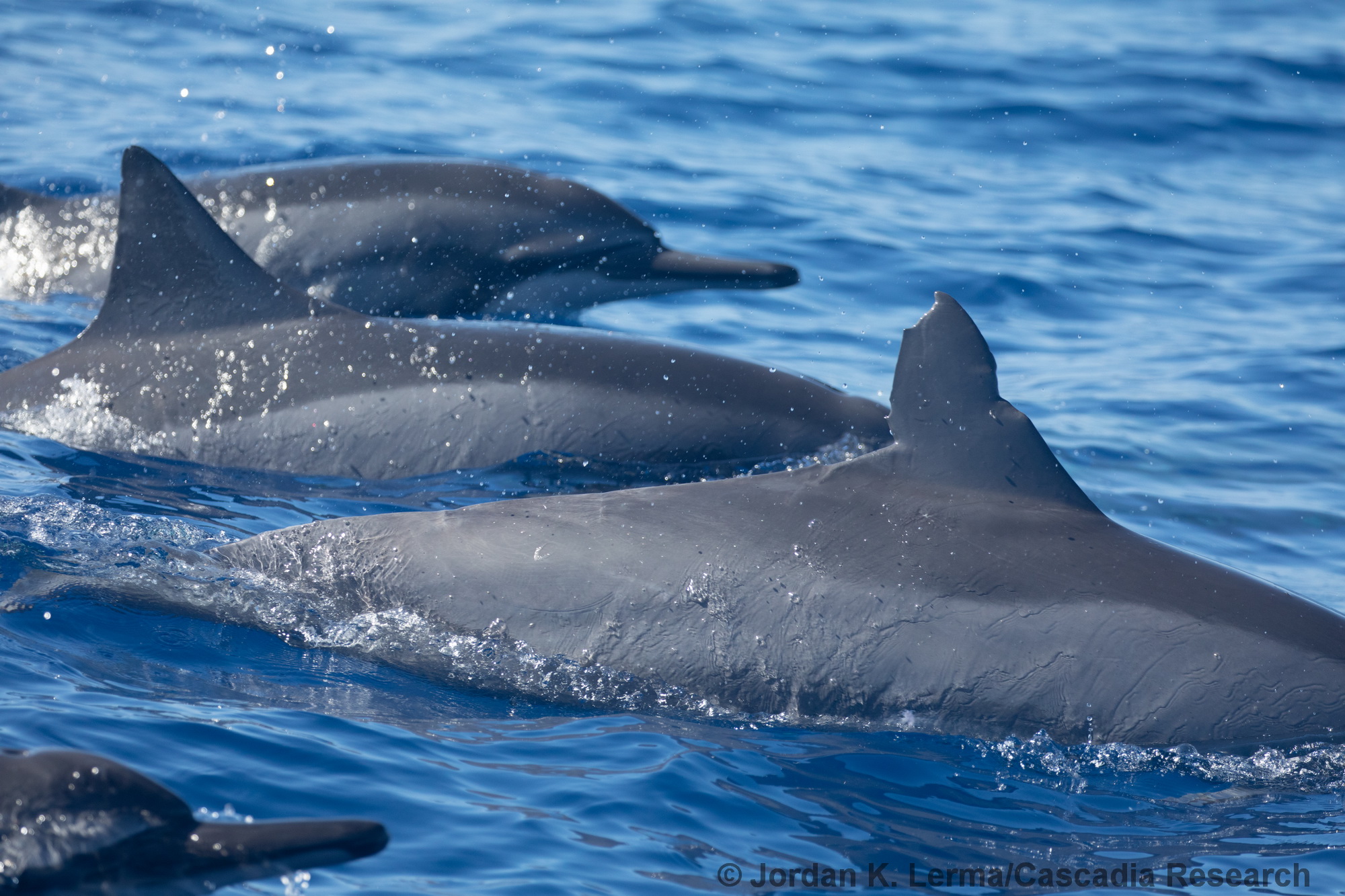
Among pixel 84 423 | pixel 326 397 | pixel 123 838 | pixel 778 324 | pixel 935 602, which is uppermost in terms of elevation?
pixel 778 324

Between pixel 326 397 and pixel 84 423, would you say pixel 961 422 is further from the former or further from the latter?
pixel 84 423

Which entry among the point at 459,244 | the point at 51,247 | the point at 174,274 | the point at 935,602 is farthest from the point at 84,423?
the point at 935,602

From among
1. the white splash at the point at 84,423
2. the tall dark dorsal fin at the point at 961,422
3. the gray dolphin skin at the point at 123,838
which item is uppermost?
the tall dark dorsal fin at the point at 961,422

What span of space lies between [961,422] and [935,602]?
0.70m

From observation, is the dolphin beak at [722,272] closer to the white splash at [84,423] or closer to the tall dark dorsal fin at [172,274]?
the tall dark dorsal fin at [172,274]

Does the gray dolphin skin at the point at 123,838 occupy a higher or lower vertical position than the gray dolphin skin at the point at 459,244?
lower

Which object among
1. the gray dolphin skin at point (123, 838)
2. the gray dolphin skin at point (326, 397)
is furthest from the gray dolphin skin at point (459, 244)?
the gray dolphin skin at point (123, 838)

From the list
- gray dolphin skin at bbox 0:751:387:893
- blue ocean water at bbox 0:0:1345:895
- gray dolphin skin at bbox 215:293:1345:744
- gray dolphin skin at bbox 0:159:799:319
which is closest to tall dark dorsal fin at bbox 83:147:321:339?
blue ocean water at bbox 0:0:1345:895

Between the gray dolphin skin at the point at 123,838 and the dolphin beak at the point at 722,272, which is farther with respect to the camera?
the dolphin beak at the point at 722,272

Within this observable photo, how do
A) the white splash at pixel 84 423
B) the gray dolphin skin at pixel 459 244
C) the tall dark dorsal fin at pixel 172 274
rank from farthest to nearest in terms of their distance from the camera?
the gray dolphin skin at pixel 459 244, the white splash at pixel 84 423, the tall dark dorsal fin at pixel 172 274

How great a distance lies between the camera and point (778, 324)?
13062mm

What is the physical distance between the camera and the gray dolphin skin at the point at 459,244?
10.7 meters

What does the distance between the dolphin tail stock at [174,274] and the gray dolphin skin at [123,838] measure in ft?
16.7

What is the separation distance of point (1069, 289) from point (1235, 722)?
9.62 metres
